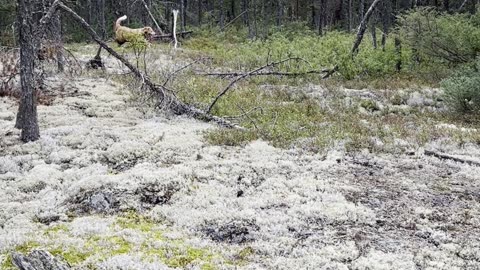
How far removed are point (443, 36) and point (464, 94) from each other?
4161 millimetres

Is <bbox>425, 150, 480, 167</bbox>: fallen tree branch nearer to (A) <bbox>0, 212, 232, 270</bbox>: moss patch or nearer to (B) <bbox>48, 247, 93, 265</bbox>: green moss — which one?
(A) <bbox>0, 212, 232, 270</bbox>: moss patch

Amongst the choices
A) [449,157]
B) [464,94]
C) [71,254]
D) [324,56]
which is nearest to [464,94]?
[464,94]

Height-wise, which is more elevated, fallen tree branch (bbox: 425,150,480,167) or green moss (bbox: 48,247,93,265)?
green moss (bbox: 48,247,93,265)

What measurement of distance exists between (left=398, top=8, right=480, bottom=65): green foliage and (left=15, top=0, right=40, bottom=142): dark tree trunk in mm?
12256

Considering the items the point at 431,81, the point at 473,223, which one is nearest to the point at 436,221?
the point at 473,223

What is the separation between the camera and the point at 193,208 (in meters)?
7.20

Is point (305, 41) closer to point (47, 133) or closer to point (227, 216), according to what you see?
point (47, 133)

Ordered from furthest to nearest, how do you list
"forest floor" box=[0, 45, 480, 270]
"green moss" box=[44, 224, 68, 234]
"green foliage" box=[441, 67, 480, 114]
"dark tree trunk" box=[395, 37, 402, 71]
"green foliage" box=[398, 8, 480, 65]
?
"dark tree trunk" box=[395, 37, 402, 71], "green foliage" box=[398, 8, 480, 65], "green foliage" box=[441, 67, 480, 114], "green moss" box=[44, 224, 68, 234], "forest floor" box=[0, 45, 480, 270]

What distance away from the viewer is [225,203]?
7.35m

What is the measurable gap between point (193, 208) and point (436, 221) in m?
3.22

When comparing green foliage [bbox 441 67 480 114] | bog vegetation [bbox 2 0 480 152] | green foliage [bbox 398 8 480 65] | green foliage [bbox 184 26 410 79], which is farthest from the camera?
green foliage [bbox 184 26 410 79]

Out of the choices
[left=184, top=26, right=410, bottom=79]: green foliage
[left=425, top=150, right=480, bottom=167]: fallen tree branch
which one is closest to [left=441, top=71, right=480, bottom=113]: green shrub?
[left=425, top=150, right=480, bottom=167]: fallen tree branch

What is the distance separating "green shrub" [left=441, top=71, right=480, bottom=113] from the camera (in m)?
13.0

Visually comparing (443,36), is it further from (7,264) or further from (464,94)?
(7,264)
